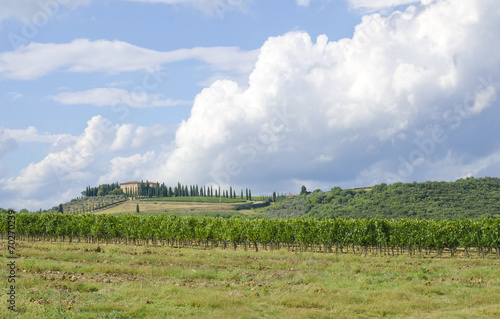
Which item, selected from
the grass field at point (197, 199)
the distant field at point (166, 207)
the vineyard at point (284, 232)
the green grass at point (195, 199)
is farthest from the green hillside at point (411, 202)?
the green grass at point (195, 199)

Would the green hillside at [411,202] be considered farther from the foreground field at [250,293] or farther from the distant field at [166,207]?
the foreground field at [250,293]

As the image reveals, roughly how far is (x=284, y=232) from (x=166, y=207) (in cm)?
11349

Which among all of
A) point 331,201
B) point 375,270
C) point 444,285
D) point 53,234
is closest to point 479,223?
point 375,270

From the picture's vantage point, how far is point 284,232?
46312 mm

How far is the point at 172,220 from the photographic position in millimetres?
52969

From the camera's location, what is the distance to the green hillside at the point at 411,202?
89069 mm

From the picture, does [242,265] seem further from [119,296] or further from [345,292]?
[119,296]

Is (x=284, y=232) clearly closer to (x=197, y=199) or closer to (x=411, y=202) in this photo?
(x=411, y=202)

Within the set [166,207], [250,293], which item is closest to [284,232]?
[250,293]

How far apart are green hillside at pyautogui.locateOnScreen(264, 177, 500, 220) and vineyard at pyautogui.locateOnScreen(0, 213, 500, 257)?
41.8m

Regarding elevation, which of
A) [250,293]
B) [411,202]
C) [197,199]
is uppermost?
[197,199]

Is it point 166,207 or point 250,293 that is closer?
point 250,293

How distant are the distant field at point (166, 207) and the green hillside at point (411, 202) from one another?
96.2ft

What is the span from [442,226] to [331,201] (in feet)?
266
